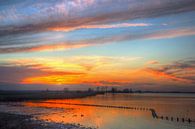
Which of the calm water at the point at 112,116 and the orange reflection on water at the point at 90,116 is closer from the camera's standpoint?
the calm water at the point at 112,116

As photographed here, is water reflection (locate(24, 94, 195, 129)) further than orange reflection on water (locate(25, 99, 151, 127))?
No

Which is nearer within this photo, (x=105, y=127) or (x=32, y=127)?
(x=32, y=127)

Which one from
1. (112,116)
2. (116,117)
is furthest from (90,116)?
(116,117)

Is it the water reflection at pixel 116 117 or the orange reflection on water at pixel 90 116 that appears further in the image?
the orange reflection on water at pixel 90 116

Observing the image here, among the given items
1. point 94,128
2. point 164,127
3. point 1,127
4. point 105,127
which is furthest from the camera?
point 164,127

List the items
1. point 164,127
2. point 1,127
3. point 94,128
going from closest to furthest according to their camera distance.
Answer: point 1,127 → point 94,128 → point 164,127

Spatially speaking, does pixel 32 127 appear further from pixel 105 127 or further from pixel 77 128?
pixel 105 127

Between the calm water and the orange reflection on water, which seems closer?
the calm water

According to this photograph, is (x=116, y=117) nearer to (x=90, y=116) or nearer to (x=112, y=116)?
(x=112, y=116)

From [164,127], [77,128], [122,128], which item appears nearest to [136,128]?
[122,128]

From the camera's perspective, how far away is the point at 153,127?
43.4m

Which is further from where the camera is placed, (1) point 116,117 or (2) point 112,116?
(2) point 112,116

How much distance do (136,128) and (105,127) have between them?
4.61 m

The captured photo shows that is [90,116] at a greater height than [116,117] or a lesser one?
greater
